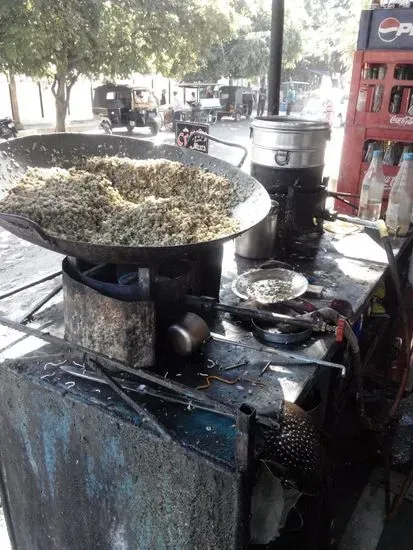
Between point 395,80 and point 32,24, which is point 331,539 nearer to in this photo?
point 395,80

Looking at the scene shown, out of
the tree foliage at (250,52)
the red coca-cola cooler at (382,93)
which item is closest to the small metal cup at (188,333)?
the red coca-cola cooler at (382,93)

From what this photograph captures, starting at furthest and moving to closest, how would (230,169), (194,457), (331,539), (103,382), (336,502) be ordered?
(336,502) → (331,539) → (230,169) → (103,382) → (194,457)

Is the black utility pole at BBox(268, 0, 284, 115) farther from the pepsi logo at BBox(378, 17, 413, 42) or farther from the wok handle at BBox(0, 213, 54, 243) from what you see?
the wok handle at BBox(0, 213, 54, 243)

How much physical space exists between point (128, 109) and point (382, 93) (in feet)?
46.2

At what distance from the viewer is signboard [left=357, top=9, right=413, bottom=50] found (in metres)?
3.51

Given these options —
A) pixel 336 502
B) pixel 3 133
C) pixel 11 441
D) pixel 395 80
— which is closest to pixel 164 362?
pixel 11 441

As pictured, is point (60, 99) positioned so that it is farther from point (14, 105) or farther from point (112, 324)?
point (112, 324)

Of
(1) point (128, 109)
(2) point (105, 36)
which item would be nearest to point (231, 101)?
(1) point (128, 109)

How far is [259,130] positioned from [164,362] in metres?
1.64

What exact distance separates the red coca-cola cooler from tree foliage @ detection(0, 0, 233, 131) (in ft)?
21.3

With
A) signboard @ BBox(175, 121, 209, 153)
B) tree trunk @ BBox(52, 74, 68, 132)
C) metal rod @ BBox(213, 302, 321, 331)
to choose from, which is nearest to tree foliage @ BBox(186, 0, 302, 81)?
tree trunk @ BBox(52, 74, 68, 132)

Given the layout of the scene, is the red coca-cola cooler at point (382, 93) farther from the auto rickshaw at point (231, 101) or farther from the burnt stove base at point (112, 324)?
the auto rickshaw at point (231, 101)

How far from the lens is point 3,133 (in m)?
13.0

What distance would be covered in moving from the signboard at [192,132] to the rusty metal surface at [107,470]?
234 cm
